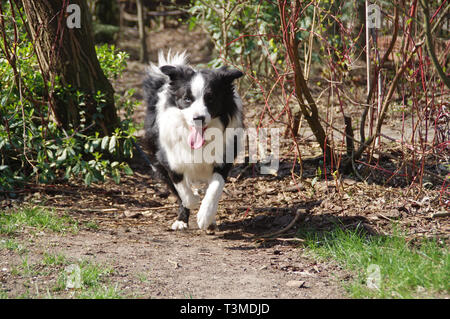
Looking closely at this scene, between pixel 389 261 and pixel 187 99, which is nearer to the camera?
pixel 389 261

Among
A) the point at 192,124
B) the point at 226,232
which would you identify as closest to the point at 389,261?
the point at 226,232

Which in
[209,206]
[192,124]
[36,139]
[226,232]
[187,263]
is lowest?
[226,232]

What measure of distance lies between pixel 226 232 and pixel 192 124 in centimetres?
103

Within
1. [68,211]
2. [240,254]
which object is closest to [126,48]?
[68,211]

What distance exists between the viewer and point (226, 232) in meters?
4.80

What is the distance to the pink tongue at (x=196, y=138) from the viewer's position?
462 centimetres

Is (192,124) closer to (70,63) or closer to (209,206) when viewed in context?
(209,206)

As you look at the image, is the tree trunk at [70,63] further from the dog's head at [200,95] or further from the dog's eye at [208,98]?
the dog's eye at [208,98]

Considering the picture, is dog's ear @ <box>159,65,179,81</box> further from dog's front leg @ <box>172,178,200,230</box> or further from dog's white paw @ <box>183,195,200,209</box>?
dog's white paw @ <box>183,195,200,209</box>

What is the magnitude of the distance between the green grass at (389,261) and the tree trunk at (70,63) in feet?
8.83

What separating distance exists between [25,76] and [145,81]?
1174 millimetres

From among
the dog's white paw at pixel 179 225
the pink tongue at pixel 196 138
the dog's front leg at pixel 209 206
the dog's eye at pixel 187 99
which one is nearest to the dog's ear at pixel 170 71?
the dog's eye at pixel 187 99

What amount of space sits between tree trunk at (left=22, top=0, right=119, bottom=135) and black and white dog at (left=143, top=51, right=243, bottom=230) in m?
0.77
